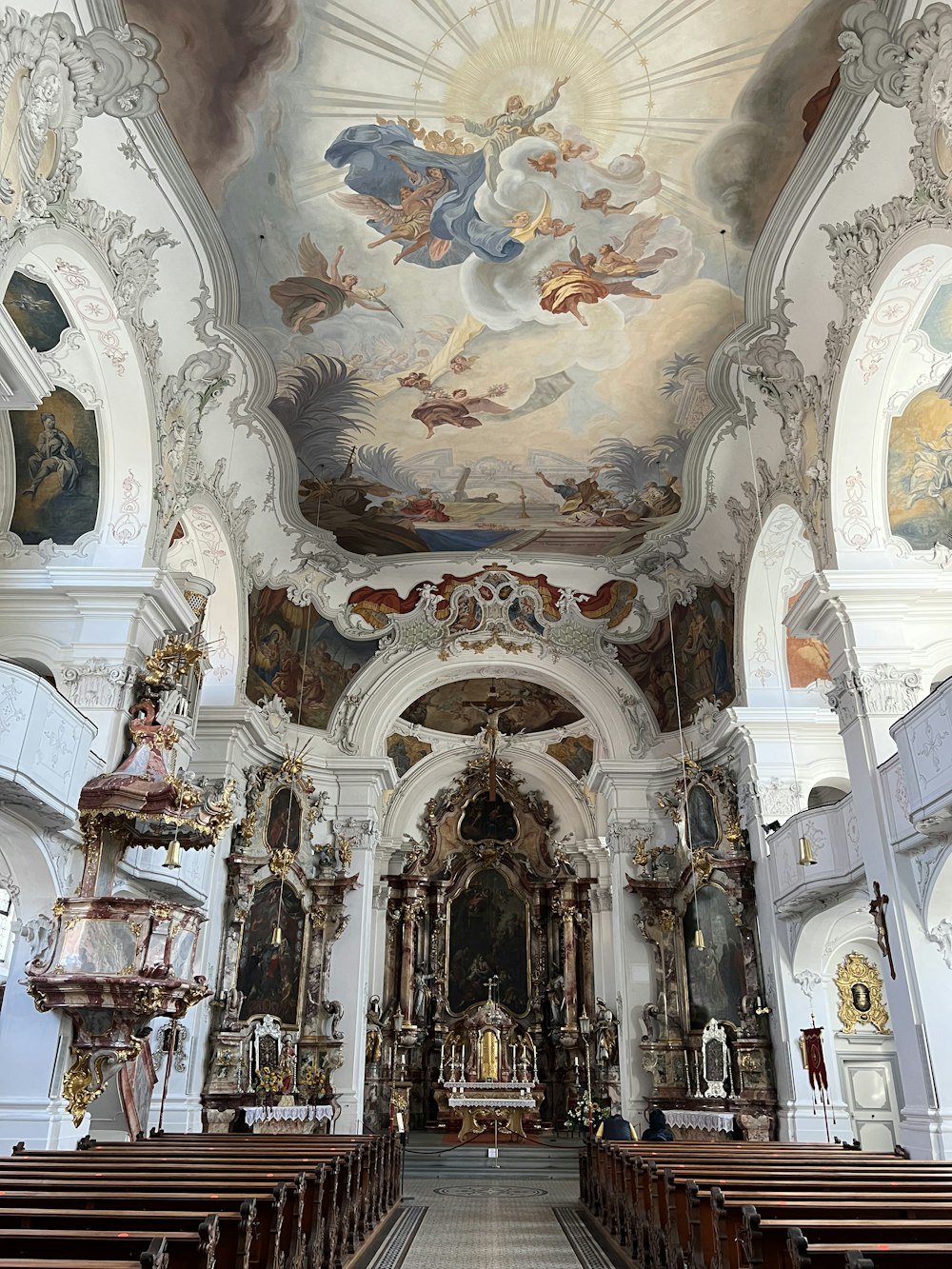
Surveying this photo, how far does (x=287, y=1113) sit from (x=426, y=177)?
42.3 feet

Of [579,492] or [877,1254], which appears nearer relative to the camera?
[877,1254]

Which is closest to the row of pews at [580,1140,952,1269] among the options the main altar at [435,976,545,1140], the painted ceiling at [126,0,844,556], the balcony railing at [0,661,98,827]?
the balcony railing at [0,661,98,827]

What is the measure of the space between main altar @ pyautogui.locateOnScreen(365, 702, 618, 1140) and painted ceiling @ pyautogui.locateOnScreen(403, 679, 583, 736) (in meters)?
0.49

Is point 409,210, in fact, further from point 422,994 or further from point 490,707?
point 422,994

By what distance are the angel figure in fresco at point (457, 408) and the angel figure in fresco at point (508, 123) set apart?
380 centimetres

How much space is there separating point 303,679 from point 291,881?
378cm

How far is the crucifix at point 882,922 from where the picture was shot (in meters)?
9.84

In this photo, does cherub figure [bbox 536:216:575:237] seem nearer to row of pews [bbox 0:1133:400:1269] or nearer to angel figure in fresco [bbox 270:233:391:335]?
angel figure in fresco [bbox 270:233:391:335]

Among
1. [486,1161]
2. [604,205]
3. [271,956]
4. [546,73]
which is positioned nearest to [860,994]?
[486,1161]

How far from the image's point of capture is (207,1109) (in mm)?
13656

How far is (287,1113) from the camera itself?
14156 mm

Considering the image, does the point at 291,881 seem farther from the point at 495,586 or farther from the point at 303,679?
the point at 495,586

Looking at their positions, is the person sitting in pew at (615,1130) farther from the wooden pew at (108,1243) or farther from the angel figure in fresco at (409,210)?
the angel figure in fresco at (409,210)

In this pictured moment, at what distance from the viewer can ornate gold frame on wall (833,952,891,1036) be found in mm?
14391
